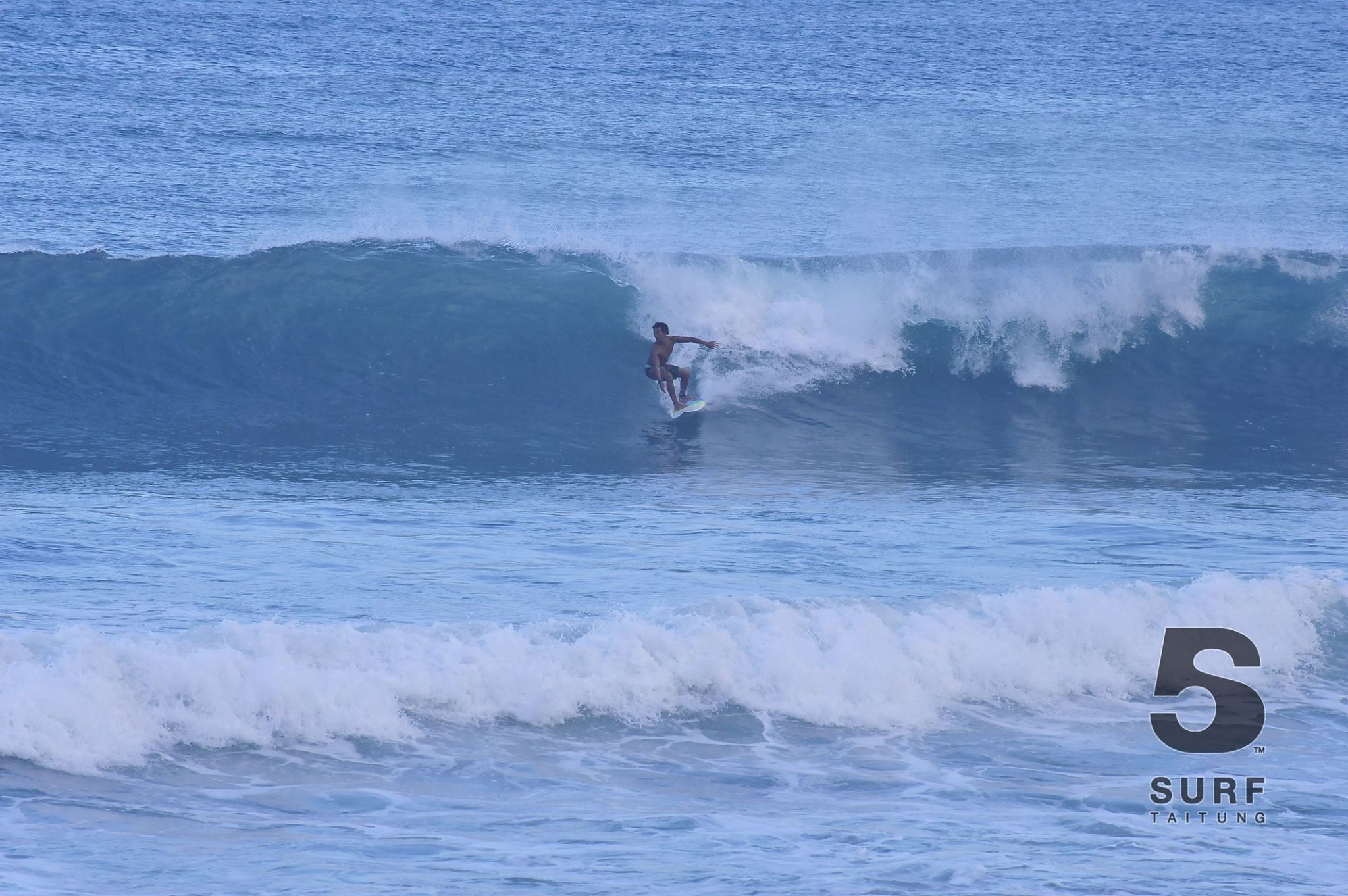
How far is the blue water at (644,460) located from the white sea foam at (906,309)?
61 millimetres

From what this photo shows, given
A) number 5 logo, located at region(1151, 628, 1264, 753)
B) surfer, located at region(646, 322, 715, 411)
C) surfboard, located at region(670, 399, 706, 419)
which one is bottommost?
number 5 logo, located at region(1151, 628, 1264, 753)

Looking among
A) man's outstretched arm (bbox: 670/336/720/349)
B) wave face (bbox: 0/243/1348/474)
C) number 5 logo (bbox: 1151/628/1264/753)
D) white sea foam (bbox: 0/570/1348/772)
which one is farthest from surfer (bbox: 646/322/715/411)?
number 5 logo (bbox: 1151/628/1264/753)

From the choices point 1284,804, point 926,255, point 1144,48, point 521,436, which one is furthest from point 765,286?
point 1144,48

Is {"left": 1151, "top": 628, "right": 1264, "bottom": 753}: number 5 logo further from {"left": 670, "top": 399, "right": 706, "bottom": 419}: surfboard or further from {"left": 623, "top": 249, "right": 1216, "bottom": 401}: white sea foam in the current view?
{"left": 623, "top": 249, "right": 1216, "bottom": 401}: white sea foam

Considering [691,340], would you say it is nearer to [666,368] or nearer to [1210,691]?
[666,368]

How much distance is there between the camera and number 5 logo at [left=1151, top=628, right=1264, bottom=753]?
23.8ft

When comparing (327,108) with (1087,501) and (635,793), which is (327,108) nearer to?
(1087,501)

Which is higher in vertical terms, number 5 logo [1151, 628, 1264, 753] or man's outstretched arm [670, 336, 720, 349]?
man's outstretched arm [670, 336, 720, 349]

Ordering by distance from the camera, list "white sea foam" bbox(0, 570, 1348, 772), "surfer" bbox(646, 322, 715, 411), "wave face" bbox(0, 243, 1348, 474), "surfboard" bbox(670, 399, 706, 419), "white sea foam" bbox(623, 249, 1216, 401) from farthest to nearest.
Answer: "white sea foam" bbox(623, 249, 1216, 401) < "surfboard" bbox(670, 399, 706, 419) < "surfer" bbox(646, 322, 715, 411) < "wave face" bbox(0, 243, 1348, 474) < "white sea foam" bbox(0, 570, 1348, 772)

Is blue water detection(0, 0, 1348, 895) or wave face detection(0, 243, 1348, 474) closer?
blue water detection(0, 0, 1348, 895)

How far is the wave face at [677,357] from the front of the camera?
1303cm

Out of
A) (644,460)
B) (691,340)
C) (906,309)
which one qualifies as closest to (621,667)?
(644,460)

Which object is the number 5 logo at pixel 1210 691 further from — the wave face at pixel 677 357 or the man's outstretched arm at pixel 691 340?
the man's outstretched arm at pixel 691 340

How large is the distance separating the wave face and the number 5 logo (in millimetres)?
4302
